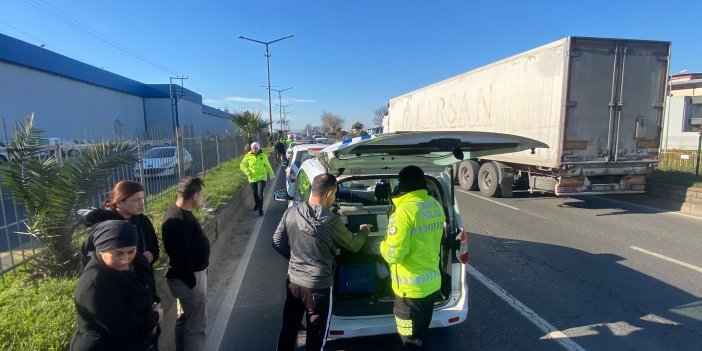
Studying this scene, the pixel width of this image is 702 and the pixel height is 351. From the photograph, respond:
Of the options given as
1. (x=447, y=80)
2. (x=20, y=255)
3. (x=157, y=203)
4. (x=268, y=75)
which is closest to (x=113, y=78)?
(x=268, y=75)

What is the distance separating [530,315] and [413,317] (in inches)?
73.8

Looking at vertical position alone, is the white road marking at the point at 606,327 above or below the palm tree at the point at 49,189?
below

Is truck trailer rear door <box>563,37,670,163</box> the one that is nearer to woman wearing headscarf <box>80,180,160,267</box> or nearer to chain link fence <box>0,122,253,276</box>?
chain link fence <box>0,122,253,276</box>

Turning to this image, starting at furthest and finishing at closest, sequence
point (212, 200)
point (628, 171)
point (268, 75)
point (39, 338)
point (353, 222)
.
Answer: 1. point (268, 75)
2. point (628, 171)
3. point (212, 200)
4. point (353, 222)
5. point (39, 338)

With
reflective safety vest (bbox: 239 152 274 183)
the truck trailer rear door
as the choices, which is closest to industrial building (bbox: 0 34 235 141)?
reflective safety vest (bbox: 239 152 274 183)

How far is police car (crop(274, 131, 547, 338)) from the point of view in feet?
10.1

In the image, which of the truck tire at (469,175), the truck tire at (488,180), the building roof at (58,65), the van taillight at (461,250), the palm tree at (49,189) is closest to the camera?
the van taillight at (461,250)

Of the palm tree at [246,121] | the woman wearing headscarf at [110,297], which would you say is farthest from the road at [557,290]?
the palm tree at [246,121]

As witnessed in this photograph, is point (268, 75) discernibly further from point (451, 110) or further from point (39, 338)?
point (39, 338)

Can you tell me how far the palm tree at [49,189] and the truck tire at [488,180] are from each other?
963 cm

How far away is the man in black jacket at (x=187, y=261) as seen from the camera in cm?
291

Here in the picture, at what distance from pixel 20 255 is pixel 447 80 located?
42.9ft

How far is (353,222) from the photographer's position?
3.88 m

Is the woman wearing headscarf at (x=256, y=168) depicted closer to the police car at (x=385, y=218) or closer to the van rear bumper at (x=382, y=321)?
the police car at (x=385, y=218)
